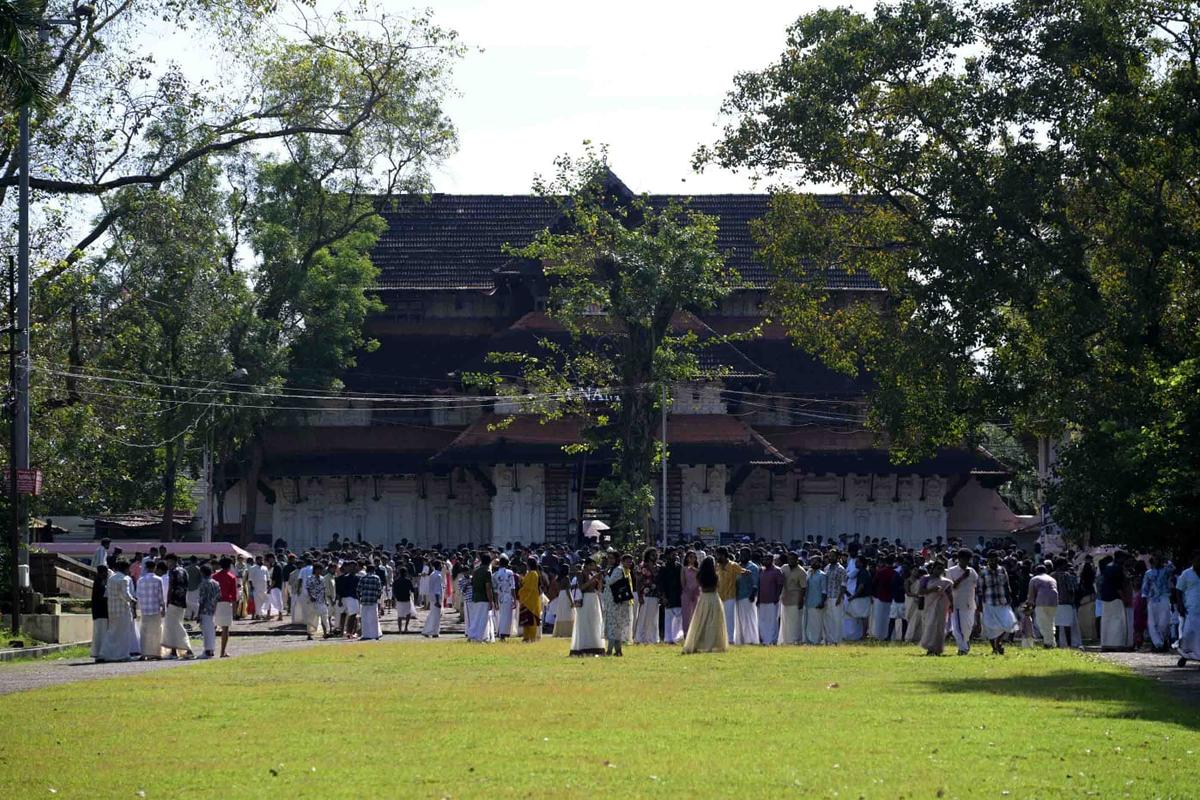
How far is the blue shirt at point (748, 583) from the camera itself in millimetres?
30500

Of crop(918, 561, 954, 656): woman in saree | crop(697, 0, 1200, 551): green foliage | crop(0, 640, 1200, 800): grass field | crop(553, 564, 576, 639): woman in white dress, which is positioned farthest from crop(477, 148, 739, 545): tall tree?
crop(0, 640, 1200, 800): grass field

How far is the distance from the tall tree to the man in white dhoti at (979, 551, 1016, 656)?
18.2 metres

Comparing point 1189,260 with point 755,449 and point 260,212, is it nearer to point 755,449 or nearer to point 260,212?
point 755,449

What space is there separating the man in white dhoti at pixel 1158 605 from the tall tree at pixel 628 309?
56.8 ft

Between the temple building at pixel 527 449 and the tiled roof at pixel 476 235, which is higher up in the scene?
the tiled roof at pixel 476 235

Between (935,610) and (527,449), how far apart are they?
29.6 metres

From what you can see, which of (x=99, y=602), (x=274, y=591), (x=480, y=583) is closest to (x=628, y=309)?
(x=274, y=591)

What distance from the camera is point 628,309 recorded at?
44.0 meters

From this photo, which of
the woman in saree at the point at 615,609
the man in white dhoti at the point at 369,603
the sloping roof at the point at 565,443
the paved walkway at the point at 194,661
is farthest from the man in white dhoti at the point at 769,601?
the sloping roof at the point at 565,443

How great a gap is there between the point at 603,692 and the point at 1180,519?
986cm

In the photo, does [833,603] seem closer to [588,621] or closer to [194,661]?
[588,621]

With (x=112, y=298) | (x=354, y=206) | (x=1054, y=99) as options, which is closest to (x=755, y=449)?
(x=354, y=206)

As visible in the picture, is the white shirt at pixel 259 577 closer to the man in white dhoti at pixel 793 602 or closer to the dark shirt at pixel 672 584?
the dark shirt at pixel 672 584

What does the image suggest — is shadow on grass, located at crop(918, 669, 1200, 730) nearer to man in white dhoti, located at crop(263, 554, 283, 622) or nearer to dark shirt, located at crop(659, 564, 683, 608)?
dark shirt, located at crop(659, 564, 683, 608)
